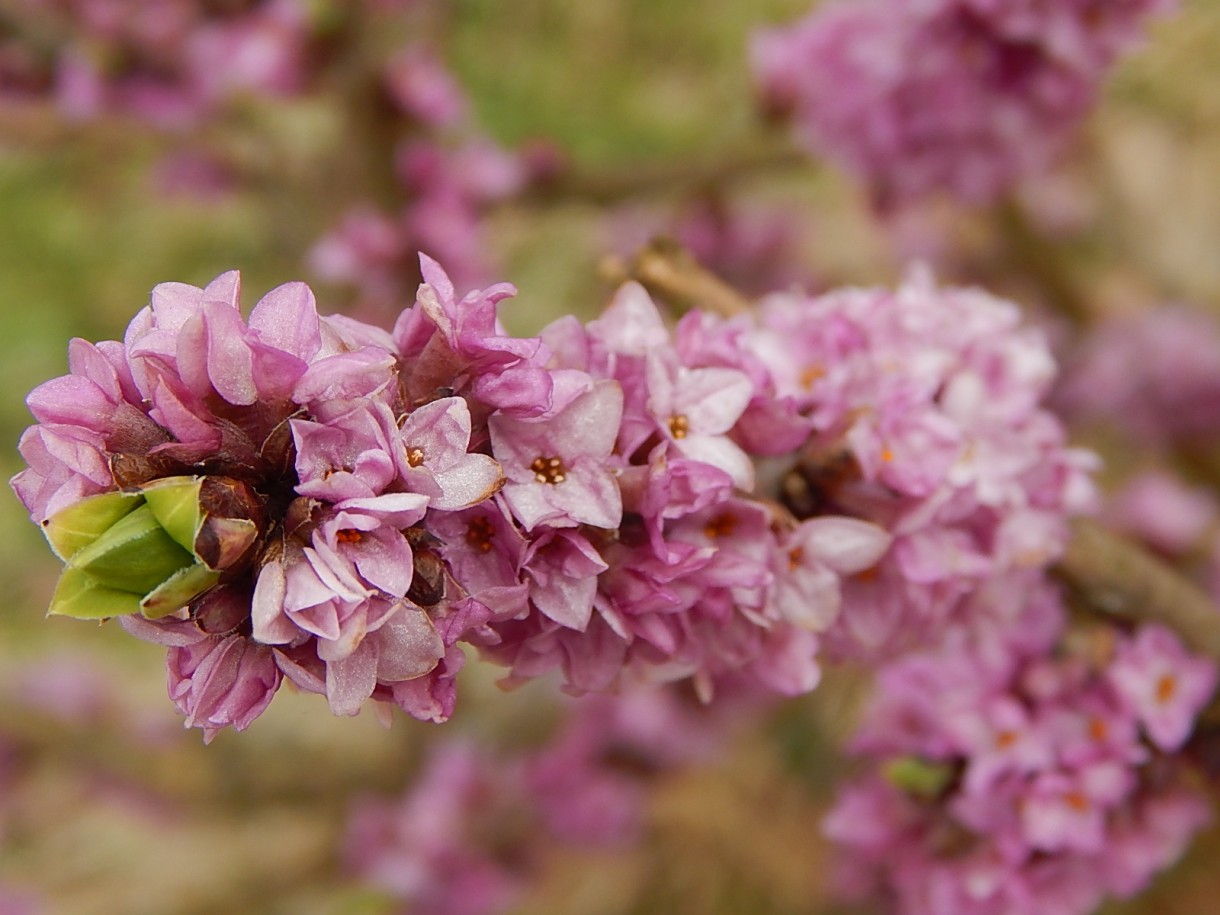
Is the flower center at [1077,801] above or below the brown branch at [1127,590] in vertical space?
below

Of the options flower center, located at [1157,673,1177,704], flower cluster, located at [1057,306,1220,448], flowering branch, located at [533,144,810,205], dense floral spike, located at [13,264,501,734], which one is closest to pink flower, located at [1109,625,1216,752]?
flower center, located at [1157,673,1177,704]

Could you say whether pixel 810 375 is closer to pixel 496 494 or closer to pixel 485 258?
pixel 496 494

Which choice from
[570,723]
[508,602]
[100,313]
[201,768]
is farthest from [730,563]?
[100,313]

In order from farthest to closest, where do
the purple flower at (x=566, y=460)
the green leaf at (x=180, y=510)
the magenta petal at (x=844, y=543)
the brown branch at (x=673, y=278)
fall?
the brown branch at (x=673, y=278), the magenta petal at (x=844, y=543), the purple flower at (x=566, y=460), the green leaf at (x=180, y=510)

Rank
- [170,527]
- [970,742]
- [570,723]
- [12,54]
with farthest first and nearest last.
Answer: [570,723] < [12,54] < [970,742] < [170,527]

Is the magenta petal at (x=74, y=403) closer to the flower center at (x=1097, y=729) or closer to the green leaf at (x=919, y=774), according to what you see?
the green leaf at (x=919, y=774)

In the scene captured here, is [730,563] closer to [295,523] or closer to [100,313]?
[295,523]

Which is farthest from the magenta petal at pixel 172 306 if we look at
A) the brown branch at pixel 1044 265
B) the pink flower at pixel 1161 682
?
the brown branch at pixel 1044 265
